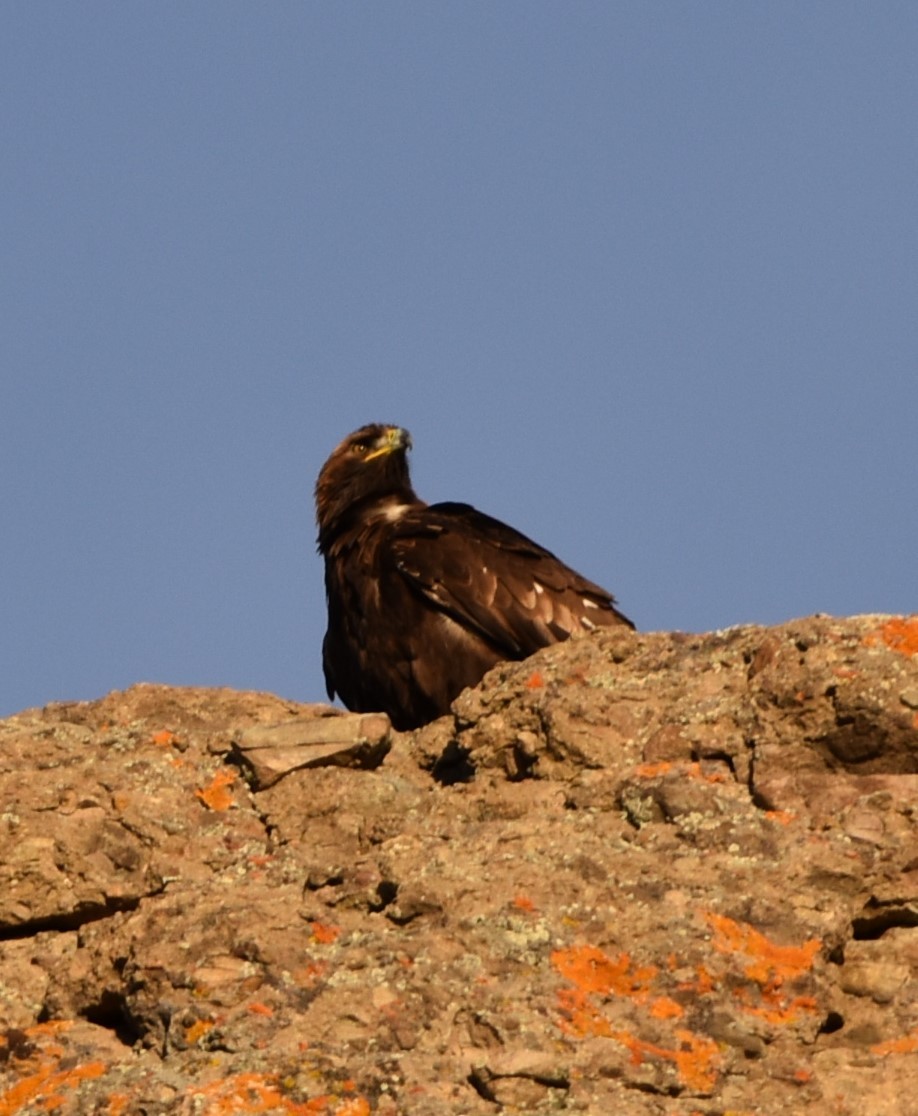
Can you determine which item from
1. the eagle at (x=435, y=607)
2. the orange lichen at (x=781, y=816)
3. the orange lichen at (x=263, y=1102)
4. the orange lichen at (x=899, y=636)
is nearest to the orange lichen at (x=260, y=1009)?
the orange lichen at (x=263, y=1102)

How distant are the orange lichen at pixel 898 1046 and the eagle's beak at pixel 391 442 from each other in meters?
8.10

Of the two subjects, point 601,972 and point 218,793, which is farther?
point 218,793

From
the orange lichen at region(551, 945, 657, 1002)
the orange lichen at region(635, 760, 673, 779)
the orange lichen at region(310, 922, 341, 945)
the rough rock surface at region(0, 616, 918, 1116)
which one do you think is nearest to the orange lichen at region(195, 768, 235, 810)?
the rough rock surface at region(0, 616, 918, 1116)

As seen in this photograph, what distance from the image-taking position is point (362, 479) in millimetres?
12336

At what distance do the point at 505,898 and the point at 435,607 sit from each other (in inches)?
208

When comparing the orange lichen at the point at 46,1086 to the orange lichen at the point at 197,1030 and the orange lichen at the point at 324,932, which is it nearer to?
the orange lichen at the point at 197,1030

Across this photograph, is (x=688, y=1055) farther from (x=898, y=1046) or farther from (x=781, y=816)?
(x=781, y=816)

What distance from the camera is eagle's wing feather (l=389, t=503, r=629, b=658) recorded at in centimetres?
1047

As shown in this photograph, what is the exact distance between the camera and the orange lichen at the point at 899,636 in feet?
20.1

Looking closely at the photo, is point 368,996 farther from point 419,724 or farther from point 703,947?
point 419,724

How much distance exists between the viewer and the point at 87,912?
5676 millimetres

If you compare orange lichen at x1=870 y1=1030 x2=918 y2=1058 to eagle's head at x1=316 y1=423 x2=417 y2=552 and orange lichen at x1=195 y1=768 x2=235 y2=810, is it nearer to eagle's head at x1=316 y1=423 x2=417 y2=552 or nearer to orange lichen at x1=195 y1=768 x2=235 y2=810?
orange lichen at x1=195 y1=768 x2=235 y2=810

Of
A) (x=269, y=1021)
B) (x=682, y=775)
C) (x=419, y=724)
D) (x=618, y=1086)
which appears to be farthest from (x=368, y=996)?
(x=419, y=724)

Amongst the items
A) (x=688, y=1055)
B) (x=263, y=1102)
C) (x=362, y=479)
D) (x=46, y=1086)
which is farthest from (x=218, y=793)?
(x=362, y=479)
